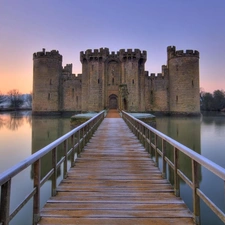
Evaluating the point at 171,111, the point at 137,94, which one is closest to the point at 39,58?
the point at 137,94

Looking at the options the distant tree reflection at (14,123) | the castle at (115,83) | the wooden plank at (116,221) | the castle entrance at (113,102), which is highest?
the castle at (115,83)

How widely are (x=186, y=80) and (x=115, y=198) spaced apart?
3514 centimetres

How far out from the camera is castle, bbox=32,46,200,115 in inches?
1346

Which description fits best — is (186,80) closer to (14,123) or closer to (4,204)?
(14,123)

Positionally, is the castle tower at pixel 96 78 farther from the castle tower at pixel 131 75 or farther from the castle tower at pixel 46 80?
the castle tower at pixel 46 80

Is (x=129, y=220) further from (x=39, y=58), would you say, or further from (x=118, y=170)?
(x=39, y=58)

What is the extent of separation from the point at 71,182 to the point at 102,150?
2.85m

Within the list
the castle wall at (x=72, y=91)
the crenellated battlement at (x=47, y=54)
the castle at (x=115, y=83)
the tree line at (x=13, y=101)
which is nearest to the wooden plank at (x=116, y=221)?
the castle at (x=115, y=83)

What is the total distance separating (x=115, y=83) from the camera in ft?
116

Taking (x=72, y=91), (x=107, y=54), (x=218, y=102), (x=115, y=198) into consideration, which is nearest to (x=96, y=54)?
(x=107, y=54)

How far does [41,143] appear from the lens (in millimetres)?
16156

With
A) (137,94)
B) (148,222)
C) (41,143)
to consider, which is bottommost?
(41,143)

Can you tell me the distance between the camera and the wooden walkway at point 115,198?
2.71 m

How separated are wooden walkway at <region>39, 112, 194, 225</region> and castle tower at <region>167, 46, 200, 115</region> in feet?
108
